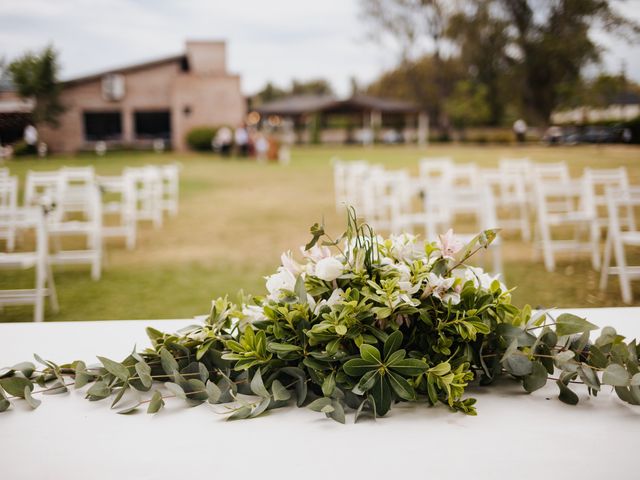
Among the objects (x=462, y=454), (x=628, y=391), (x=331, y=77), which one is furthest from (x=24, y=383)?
(x=331, y=77)

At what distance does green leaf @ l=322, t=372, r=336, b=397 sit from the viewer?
91 cm

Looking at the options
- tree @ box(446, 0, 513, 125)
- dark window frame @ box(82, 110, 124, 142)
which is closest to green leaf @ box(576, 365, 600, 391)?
tree @ box(446, 0, 513, 125)

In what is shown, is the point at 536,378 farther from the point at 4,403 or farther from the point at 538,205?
the point at 538,205

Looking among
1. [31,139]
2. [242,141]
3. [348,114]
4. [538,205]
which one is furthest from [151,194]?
[348,114]

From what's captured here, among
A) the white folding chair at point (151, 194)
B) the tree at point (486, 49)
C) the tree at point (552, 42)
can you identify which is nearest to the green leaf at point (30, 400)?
the tree at point (552, 42)

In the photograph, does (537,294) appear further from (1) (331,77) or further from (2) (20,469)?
(1) (331,77)

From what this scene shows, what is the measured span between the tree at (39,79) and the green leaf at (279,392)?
171 inches

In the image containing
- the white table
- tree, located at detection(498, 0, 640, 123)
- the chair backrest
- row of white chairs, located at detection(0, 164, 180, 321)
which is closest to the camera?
the white table

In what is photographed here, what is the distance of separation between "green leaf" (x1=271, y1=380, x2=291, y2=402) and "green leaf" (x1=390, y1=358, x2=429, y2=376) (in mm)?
169

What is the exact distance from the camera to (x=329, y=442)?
0.86m

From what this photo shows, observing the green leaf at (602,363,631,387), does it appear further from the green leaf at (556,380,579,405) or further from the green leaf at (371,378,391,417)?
the green leaf at (371,378,391,417)

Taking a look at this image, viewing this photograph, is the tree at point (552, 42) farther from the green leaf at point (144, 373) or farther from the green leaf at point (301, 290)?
the green leaf at point (144, 373)

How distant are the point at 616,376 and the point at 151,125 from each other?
24782mm

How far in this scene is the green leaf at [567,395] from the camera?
38.4 inches
